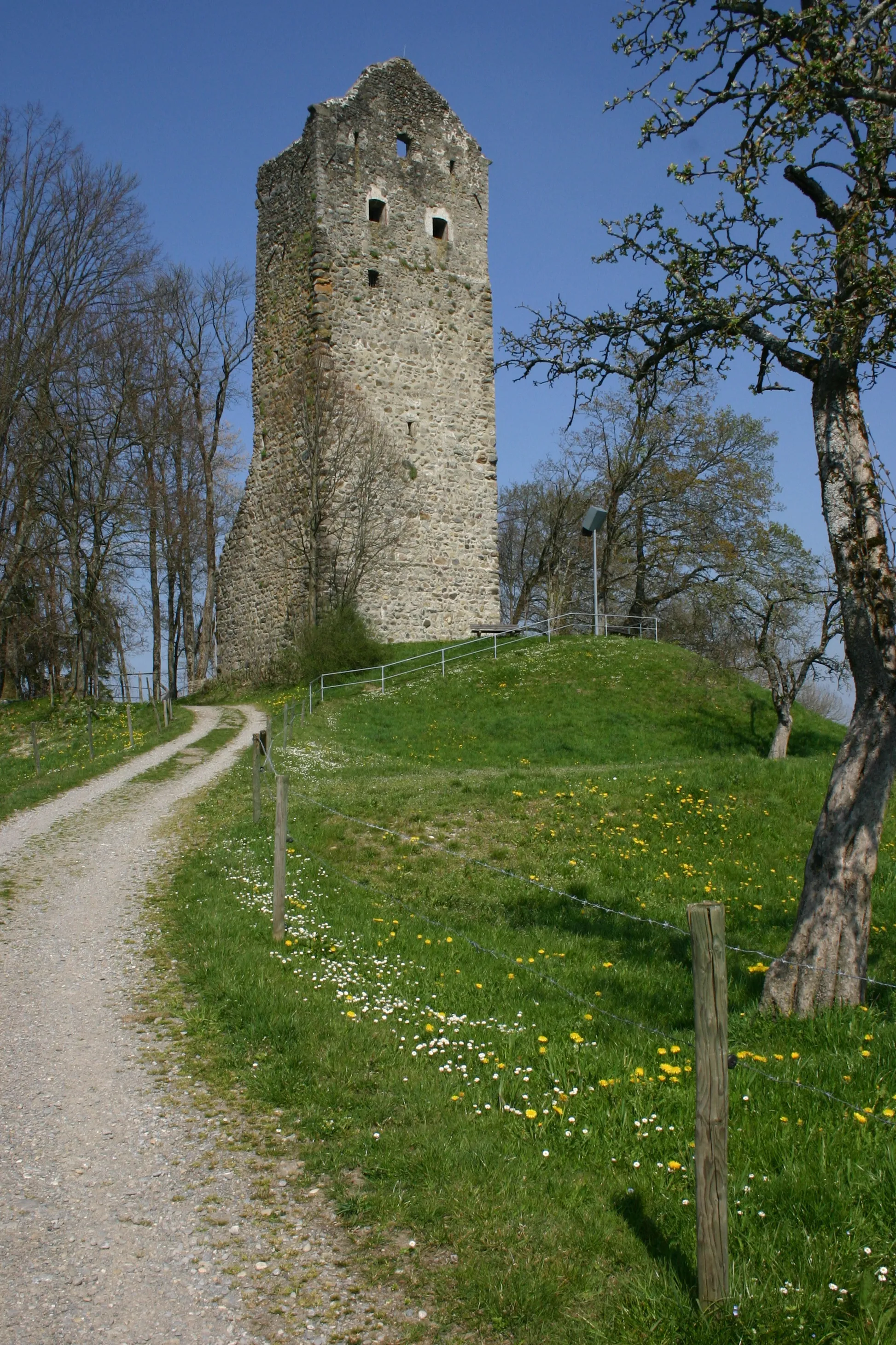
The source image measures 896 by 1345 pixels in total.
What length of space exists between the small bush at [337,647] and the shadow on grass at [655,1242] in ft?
80.6

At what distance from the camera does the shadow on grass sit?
12.2 feet

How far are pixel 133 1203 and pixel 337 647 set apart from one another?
24.4 metres

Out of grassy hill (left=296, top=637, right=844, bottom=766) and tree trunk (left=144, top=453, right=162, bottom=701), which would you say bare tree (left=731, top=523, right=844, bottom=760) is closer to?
grassy hill (left=296, top=637, right=844, bottom=766)

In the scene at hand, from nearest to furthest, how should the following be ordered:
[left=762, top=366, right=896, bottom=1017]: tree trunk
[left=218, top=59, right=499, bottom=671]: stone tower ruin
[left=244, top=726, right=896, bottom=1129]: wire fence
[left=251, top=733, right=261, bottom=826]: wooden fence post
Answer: [left=244, top=726, right=896, bottom=1129]: wire fence
[left=762, top=366, right=896, bottom=1017]: tree trunk
[left=251, top=733, right=261, bottom=826]: wooden fence post
[left=218, top=59, right=499, bottom=671]: stone tower ruin

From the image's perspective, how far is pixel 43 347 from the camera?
26266 millimetres

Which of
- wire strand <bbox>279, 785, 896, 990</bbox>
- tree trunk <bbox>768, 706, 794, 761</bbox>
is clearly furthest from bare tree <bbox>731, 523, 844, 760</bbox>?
wire strand <bbox>279, 785, 896, 990</bbox>

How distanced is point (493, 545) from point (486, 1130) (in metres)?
29.9

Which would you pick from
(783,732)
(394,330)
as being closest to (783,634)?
(783,732)

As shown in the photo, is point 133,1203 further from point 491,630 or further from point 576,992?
point 491,630

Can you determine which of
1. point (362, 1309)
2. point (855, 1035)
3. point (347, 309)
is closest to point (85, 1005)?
point (362, 1309)

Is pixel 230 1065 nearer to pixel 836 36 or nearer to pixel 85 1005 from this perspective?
pixel 85 1005

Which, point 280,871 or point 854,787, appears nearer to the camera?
point 854,787

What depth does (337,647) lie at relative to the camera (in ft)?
93.8

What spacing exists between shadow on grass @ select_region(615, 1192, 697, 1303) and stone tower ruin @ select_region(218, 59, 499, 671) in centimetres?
2755
